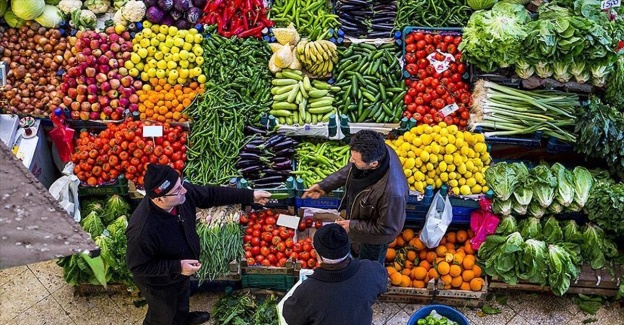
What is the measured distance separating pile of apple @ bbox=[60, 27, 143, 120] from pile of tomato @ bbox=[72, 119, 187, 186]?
43 centimetres

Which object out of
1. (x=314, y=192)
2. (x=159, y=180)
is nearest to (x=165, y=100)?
(x=314, y=192)

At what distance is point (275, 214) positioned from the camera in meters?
5.18

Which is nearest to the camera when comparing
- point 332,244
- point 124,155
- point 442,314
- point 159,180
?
point 332,244

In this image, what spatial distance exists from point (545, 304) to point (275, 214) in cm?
258

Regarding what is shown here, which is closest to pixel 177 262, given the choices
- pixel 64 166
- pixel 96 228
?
pixel 96 228

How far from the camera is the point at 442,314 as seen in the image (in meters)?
4.54

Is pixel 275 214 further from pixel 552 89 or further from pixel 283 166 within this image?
pixel 552 89

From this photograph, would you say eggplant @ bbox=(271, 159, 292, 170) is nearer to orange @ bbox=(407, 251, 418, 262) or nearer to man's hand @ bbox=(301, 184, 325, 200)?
man's hand @ bbox=(301, 184, 325, 200)

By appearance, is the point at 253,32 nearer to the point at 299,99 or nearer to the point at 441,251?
the point at 299,99

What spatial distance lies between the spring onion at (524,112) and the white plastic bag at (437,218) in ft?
2.87

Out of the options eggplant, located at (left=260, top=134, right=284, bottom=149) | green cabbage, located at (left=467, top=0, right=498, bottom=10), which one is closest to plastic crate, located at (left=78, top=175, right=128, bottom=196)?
eggplant, located at (left=260, top=134, right=284, bottom=149)

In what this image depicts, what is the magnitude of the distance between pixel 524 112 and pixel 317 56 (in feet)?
6.75

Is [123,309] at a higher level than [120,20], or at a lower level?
lower

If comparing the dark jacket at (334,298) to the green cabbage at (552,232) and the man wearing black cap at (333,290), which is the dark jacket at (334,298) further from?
the green cabbage at (552,232)
